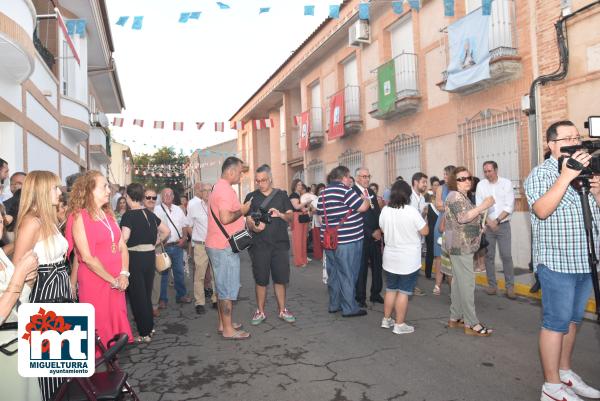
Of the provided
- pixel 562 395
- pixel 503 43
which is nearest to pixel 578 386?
pixel 562 395

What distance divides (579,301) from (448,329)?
2104 mm

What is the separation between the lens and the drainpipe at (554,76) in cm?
841

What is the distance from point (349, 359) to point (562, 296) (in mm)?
1964

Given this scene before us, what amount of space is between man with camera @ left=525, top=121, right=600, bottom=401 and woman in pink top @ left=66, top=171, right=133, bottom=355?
3189mm

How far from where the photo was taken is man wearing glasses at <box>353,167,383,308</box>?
6.50 m

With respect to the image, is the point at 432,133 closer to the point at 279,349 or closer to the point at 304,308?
the point at 304,308

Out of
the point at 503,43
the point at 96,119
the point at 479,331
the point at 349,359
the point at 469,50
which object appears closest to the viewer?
the point at 349,359

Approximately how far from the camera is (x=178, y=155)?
57531 mm

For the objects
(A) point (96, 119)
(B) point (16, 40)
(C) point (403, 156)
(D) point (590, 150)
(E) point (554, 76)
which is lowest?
(D) point (590, 150)

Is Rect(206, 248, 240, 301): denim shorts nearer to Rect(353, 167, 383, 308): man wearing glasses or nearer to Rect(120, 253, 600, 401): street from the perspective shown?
Rect(120, 253, 600, 401): street

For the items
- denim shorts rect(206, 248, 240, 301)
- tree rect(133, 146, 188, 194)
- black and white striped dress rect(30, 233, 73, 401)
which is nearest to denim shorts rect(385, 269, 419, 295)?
denim shorts rect(206, 248, 240, 301)

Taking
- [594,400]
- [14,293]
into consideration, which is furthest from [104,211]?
[594,400]

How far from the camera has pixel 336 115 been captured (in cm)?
1688

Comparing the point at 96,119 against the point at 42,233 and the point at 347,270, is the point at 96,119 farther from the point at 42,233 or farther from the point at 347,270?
the point at 42,233
